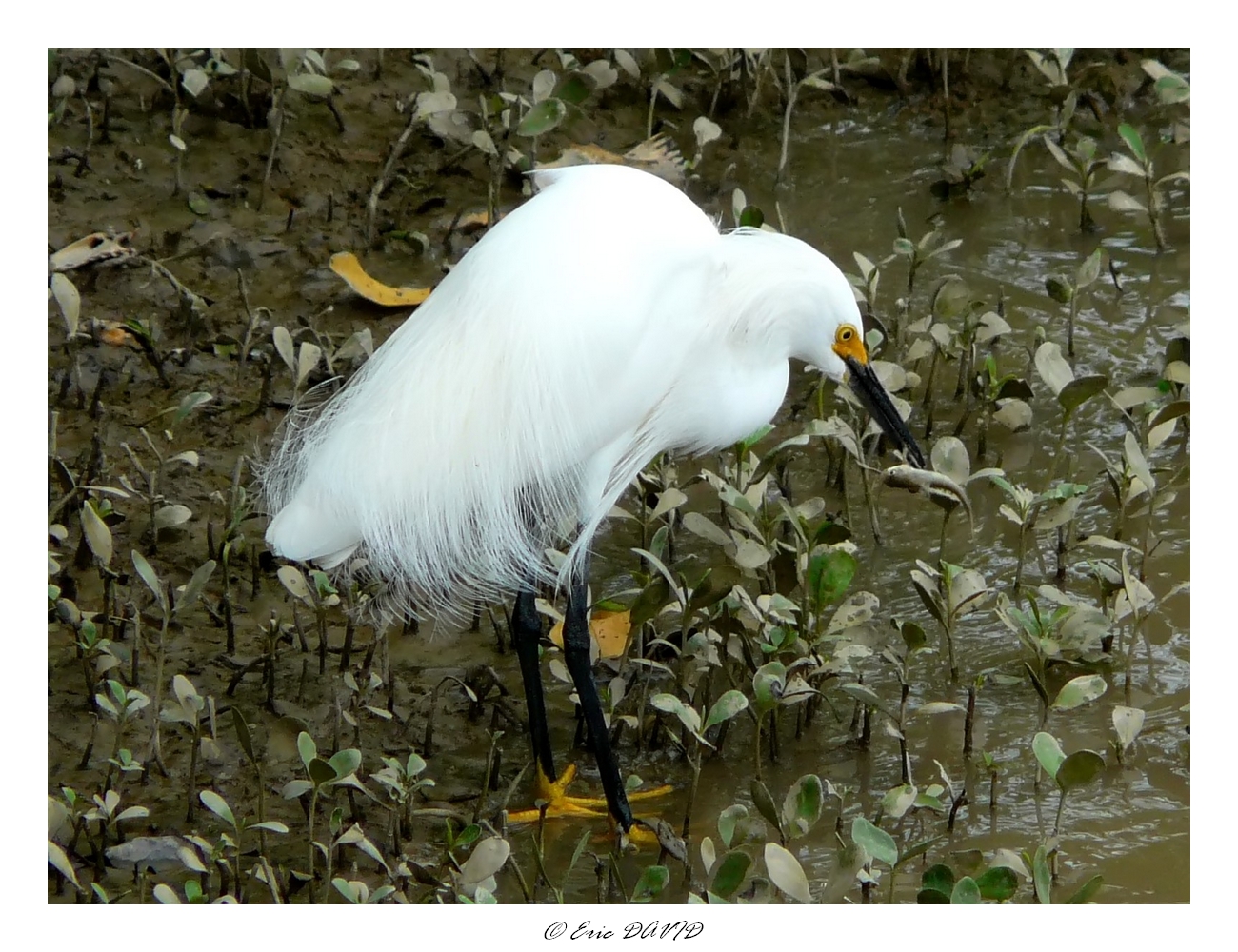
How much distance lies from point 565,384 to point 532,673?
0.47 m

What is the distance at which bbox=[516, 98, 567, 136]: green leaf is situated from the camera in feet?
9.90

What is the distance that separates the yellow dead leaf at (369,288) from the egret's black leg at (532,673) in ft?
3.75

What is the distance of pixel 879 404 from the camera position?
2498mm

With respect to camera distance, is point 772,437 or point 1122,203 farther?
point 1122,203

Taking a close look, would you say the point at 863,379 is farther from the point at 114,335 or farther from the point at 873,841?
the point at 114,335

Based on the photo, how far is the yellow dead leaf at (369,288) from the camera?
3400 mm

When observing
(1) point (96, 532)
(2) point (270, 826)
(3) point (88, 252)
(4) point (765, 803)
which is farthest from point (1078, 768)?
(3) point (88, 252)

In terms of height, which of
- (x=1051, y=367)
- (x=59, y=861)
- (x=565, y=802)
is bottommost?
(x=565, y=802)

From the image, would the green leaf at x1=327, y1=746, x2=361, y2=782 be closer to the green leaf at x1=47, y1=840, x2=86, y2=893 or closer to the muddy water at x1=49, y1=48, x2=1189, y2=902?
the muddy water at x1=49, y1=48, x2=1189, y2=902

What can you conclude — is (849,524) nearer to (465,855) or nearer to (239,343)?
(465,855)

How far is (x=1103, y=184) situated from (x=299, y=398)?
206 cm

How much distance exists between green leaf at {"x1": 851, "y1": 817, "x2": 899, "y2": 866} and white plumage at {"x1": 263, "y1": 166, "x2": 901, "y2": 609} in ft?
2.18

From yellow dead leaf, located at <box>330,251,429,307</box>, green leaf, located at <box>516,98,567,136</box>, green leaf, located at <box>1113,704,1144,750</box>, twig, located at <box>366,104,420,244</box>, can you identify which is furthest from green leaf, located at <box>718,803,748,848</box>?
twig, located at <box>366,104,420,244</box>

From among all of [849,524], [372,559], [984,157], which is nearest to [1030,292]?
[984,157]
